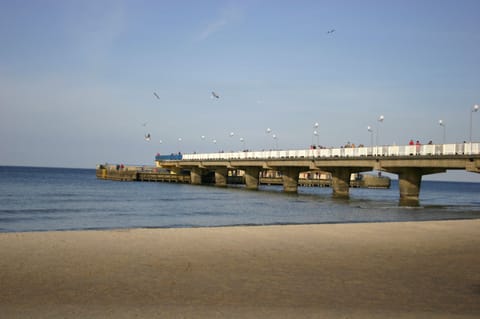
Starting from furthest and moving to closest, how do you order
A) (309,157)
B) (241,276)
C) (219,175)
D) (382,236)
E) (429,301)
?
(219,175), (309,157), (382,236), (241,276), (429,301)

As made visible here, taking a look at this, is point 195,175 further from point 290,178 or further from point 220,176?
point 290,178

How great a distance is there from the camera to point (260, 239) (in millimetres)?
17672

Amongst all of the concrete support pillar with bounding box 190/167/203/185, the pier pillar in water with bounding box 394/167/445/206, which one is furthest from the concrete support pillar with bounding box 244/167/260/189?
the pier pillar in water with bounding box 394/167/445/206

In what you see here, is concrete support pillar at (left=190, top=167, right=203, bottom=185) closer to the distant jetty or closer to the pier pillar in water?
the distant jetty

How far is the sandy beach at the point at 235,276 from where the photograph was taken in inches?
336

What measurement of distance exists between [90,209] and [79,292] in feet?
90.5

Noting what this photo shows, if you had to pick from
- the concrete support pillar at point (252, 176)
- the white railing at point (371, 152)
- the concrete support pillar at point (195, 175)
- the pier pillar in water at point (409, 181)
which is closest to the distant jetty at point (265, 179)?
the concrete support pillar at point (195, 175)

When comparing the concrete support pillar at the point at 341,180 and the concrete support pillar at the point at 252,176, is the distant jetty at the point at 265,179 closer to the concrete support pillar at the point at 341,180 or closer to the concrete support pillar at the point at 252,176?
the concrete support pillar at the point at 252,176

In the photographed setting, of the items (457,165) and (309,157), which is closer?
(457,165)

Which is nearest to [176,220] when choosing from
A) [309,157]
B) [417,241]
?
[417,241]

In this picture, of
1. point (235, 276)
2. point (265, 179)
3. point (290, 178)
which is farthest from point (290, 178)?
point (235, 276)

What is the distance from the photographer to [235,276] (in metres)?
11.2

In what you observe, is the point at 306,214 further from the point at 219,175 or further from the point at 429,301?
the point at 219,175

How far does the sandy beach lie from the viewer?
8.54m
